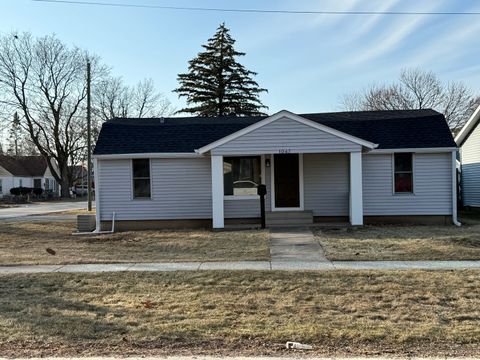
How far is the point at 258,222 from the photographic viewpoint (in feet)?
58.4

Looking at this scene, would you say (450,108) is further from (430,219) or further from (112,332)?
(112,332)

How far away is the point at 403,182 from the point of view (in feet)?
57.8

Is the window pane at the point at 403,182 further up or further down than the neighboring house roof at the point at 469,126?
further down

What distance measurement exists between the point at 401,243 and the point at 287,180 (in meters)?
6.29

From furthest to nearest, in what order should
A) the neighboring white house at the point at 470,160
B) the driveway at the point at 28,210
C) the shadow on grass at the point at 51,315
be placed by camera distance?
the driveway at the point at 28,210
the neighboring white house at the point at 470,160
the shadow on grass at the point at 51,315

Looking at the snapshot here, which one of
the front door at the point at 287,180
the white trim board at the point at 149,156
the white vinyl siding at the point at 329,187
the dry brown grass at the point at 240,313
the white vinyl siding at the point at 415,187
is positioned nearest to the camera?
the dry brown grass at the point at 240,313

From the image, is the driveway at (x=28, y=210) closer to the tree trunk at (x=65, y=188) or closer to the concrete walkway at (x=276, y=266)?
the concrete walkway at (x=276, y=266)

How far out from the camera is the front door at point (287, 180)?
18.0 meters

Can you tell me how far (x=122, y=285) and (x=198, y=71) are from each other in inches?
1789

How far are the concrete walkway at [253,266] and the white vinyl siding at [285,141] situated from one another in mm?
6661

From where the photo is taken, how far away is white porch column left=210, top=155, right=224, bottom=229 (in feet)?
54.3

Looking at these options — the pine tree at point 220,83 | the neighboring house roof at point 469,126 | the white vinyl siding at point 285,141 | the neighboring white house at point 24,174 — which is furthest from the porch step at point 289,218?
the neighboring white house at point 24,174

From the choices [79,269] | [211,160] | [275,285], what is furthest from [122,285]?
[211,160]

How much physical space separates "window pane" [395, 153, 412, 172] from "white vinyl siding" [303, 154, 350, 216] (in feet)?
5.57
